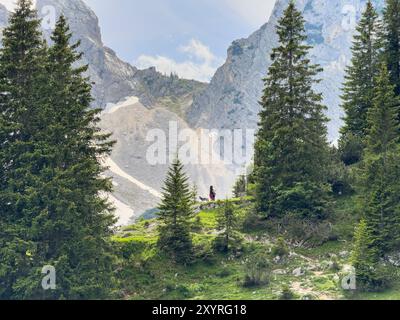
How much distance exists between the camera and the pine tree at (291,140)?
125ft

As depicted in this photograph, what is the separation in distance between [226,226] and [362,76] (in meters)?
18.9

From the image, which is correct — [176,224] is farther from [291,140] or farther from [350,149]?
[350,149]

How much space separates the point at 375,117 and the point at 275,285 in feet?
34.0

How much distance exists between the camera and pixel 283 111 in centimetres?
4109

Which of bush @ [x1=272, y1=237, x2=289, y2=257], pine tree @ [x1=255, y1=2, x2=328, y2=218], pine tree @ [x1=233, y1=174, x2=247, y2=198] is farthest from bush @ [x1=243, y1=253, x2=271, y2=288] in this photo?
pine tree @ [x1=233, y1=174, x2=247, y2=198]

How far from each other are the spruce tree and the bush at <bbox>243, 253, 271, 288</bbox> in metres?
14.8

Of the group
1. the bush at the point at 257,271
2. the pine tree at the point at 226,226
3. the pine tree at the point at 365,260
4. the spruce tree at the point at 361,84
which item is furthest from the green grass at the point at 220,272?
the spruce tree at the point at 361,84

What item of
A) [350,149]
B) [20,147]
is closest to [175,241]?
[20,147]

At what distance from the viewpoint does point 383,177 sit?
31.5m

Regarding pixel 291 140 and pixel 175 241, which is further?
pixel 291 140

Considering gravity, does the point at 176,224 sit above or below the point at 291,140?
below

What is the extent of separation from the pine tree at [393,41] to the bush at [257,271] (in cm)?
1879

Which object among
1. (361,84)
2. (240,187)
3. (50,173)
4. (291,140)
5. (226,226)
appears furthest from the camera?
(240,187)

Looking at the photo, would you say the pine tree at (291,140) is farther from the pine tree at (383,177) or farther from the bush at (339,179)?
the pine tree at (383,177)
